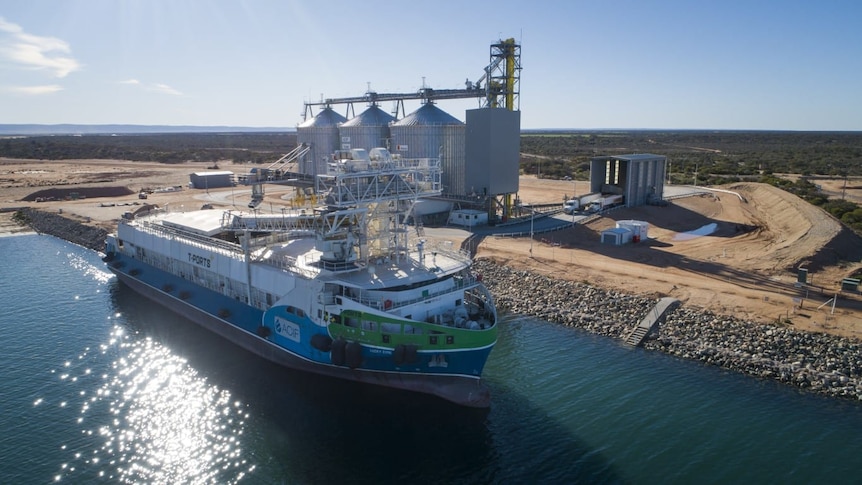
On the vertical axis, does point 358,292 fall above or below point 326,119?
below

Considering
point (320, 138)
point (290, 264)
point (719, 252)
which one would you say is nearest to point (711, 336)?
point (719, 252)

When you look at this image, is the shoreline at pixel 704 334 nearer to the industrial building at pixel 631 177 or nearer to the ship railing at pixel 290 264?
the ship railing at pixel 290 264

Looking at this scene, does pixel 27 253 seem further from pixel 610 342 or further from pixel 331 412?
pixel 610 342

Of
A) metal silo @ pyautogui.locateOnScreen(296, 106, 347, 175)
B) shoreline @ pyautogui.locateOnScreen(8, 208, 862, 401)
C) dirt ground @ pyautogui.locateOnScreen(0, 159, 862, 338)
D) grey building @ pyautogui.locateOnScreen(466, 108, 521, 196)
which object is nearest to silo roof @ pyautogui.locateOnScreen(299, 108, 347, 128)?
metal silo @ pyautogui.locateOnScreen(296, 106, 347, 175)

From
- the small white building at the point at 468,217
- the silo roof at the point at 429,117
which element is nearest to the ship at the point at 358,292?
the small white building at the point at 468,217

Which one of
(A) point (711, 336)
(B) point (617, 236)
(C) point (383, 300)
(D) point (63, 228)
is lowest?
(A) point (711, 336)

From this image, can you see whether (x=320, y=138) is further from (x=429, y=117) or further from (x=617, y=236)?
(x=617, y=236)
